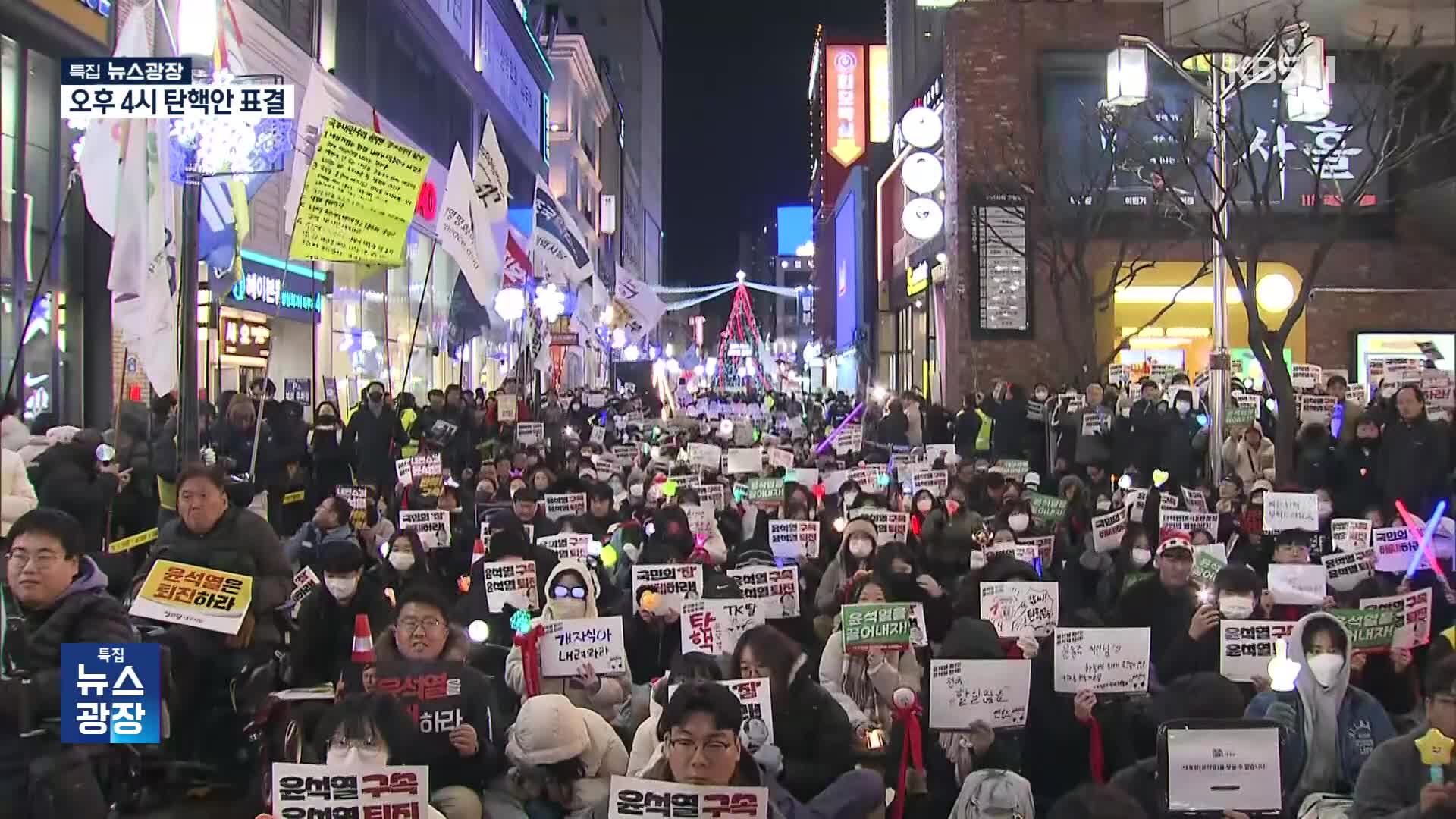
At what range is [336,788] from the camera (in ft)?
15.3

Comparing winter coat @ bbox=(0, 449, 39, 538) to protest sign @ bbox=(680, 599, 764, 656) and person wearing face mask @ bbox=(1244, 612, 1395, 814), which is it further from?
person wearing face mask @ bbox=(1244, 612, 1395, 814)

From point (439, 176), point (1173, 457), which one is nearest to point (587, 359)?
point (439, 176)

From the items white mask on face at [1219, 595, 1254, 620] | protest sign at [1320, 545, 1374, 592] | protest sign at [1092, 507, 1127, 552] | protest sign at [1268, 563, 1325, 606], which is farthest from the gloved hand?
protest sign at [1092, 507, 1127, 552]

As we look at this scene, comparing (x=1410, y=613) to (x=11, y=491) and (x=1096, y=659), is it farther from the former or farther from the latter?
(x=11, y=491)

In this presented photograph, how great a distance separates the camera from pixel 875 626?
7418 millimetres

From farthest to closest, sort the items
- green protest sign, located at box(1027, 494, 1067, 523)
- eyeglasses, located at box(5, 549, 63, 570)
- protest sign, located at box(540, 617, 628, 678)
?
green protest sign, located at box(1027, 494, 1067, 523)
protest sign, located at box(540, 617, 628, 678)
eyeglasses, located at box(5, 549, 63, 570)

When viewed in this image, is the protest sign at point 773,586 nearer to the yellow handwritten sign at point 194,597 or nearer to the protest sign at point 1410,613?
the yellow handwritten sign at point 194,597

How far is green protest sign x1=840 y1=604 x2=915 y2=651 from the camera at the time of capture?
7.39 m

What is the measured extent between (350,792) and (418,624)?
1.78 metres

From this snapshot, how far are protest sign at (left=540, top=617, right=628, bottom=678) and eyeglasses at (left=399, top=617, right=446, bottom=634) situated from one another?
0.86 metres

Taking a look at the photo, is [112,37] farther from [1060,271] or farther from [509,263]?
[1060,271]

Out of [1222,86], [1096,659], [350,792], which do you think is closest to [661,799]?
[350,792]

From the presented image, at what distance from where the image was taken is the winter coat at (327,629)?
8.17 meters

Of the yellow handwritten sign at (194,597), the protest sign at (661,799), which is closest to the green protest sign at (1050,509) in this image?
the yellow handwritten sign at (194,597)
